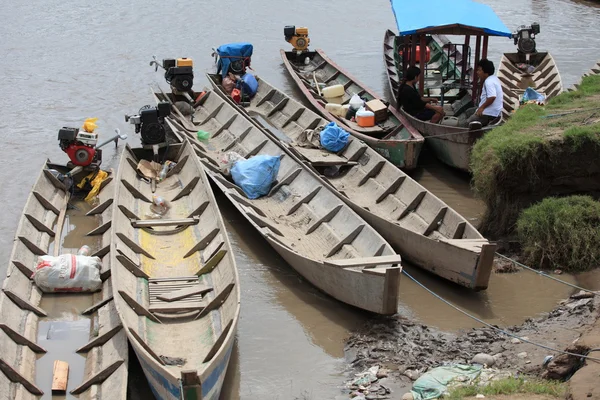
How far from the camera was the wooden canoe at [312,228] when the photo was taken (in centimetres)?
863

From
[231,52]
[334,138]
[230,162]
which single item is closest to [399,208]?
[334,138]

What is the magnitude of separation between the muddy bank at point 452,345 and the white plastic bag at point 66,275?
9.98 ft

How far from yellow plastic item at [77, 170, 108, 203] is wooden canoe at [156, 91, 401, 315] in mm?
1613

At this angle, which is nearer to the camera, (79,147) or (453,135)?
(79,147)

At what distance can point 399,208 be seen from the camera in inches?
433

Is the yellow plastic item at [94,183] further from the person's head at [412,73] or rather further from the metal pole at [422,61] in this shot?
the metal pole at [422,61]

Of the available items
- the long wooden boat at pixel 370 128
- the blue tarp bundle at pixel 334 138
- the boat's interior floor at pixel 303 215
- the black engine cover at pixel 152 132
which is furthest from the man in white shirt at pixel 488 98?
the black engine cover at pixel 152 132

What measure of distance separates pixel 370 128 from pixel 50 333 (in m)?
7.36

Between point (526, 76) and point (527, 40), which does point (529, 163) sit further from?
point (527, 40)

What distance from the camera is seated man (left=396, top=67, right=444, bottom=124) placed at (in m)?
13.4

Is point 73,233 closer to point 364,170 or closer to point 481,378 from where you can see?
point 364,170

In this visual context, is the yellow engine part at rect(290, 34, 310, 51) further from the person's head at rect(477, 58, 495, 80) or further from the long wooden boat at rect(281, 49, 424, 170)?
the person's head at rect(477, 58, 495, 80)

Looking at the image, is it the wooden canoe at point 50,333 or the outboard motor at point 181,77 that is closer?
the wooden canoe at point 50,333

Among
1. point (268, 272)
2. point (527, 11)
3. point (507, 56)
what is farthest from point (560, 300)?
point (527, 11)
